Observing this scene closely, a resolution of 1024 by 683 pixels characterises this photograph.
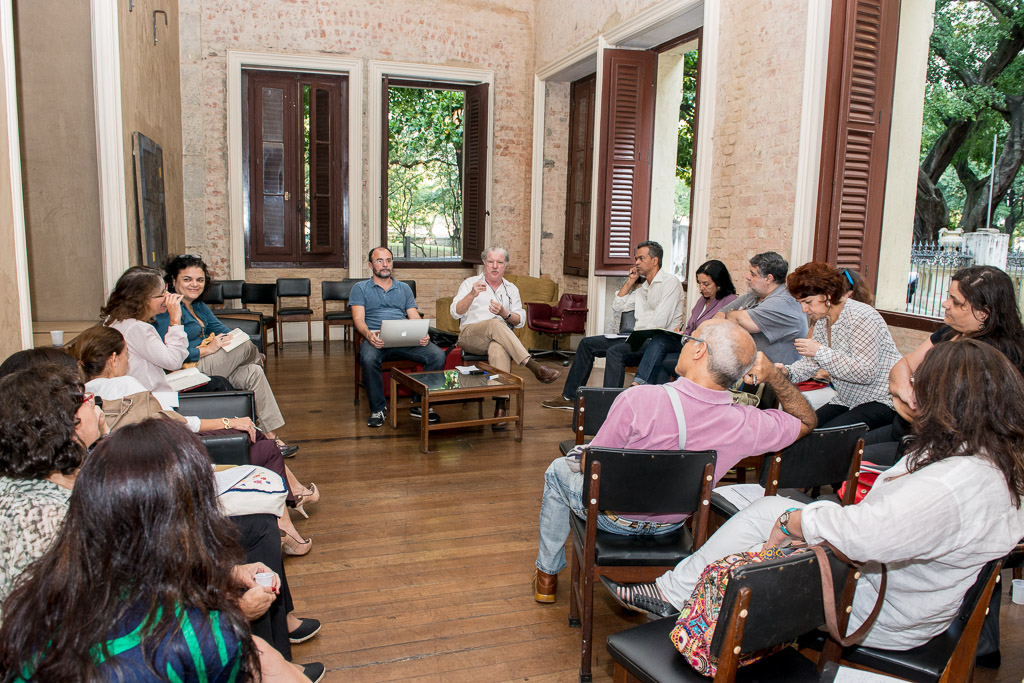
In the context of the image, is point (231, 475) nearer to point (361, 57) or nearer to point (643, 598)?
point (643, 598)

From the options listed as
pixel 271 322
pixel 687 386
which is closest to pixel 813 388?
pixel 687 386

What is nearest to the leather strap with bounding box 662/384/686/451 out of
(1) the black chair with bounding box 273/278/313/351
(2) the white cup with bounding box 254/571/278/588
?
(2) the white cup with bounding box 254/571/278/588

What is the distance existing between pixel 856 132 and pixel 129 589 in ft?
17.3

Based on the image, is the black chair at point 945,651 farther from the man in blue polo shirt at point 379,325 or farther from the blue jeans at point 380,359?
the blue jeans at point 380,359

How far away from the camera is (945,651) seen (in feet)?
6.73

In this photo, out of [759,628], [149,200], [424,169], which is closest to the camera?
[759,628]

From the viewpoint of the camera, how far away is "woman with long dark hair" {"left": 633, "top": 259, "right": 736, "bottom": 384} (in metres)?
5.79

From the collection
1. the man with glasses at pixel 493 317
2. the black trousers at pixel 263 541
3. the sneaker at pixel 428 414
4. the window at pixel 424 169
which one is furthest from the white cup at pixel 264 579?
the window at pixel 424 169

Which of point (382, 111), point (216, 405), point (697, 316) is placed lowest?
point (216, 405)

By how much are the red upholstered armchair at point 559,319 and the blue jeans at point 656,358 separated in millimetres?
2707

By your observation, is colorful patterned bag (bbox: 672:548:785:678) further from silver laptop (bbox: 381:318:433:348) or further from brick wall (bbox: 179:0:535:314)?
brick wall (bbox: 179:0:535:314)

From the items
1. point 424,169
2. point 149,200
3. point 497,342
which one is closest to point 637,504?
point 497,342

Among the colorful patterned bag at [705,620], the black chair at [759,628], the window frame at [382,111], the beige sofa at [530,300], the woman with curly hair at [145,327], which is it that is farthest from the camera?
the window frame at [382,111]

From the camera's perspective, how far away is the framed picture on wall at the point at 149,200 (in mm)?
6418
